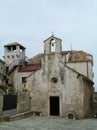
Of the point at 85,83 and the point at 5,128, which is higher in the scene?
the point at 85,83

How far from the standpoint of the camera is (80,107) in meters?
21.8

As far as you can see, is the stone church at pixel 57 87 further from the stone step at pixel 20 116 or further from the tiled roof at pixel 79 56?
the tiled roof at pixel 79 56

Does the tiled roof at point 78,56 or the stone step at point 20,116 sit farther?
the tiled roof at point 78,56

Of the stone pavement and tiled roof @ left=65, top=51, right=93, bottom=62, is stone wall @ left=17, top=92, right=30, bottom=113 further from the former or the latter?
tiled roof @ left=65, top=51, right=93, bottom=62

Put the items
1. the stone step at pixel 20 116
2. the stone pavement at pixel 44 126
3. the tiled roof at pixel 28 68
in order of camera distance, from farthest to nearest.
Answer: the tiled roof at pixel 28 68 → the stone step at pixel 20 116 → the stone pavement at pixel 44 126

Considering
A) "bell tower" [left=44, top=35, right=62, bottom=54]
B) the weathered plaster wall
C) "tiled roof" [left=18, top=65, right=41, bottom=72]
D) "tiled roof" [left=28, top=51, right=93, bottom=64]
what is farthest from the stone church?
"tiled roof" [left=18, top=65, right=41, bottom=72]

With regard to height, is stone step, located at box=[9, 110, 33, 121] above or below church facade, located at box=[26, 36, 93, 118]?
below

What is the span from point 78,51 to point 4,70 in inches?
567

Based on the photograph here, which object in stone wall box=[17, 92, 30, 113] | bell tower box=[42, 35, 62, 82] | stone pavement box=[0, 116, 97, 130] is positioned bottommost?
stone pavement box=[0, 116, 97, 130]

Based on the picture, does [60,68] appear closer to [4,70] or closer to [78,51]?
[78,51]

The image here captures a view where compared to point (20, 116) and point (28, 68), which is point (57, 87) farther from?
point (28, 68)

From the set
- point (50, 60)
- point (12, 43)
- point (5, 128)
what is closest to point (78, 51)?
point (12, 43)

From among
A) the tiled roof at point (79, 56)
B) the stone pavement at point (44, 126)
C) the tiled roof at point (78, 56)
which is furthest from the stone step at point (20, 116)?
the tiled roof at point (79, 56)

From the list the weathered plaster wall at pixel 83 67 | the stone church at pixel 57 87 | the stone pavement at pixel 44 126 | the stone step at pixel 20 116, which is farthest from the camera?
the weathered plaster wall at pixel 83 67
